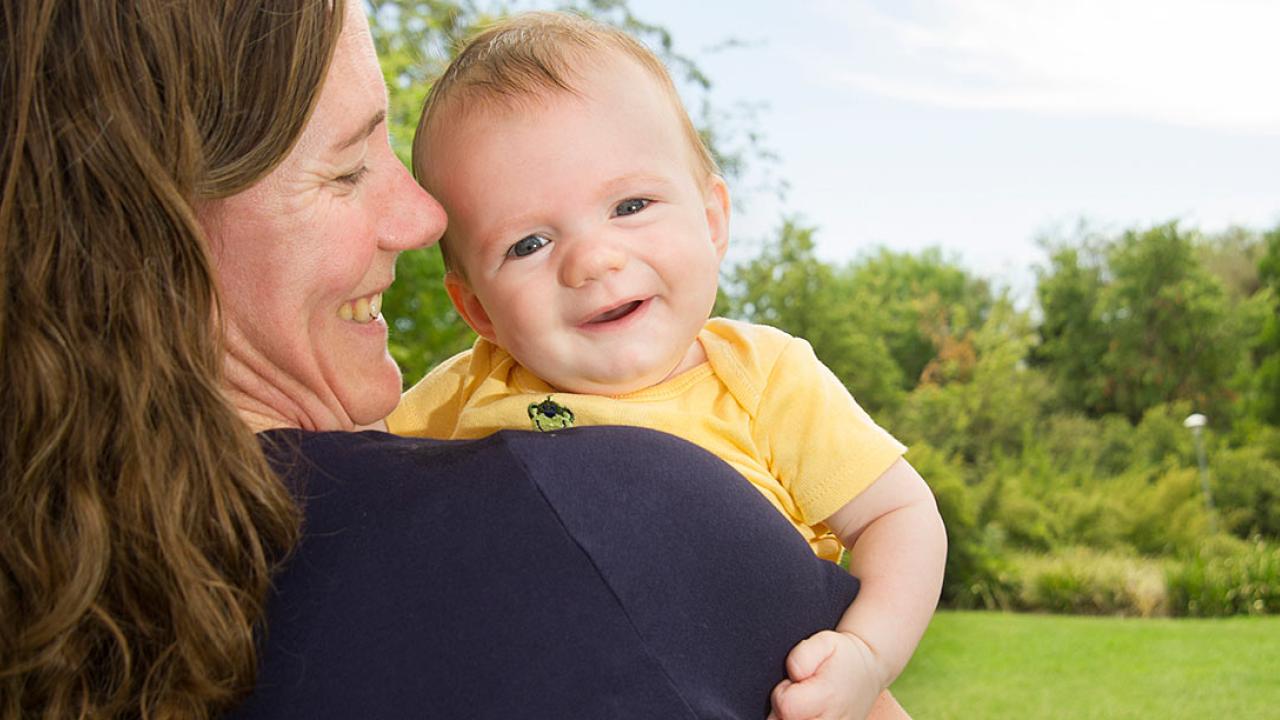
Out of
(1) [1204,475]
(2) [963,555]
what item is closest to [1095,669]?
(2) [963,555]

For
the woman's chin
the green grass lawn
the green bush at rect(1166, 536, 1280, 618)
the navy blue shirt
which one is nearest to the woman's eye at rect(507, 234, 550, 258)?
the woman's chin

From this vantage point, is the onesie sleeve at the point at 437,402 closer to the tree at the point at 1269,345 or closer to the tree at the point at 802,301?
the tree at the point at 802,301

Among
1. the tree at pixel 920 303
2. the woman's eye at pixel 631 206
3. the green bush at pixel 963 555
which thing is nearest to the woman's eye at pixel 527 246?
the woman's eye at pixel 631 206

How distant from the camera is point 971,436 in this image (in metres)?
23.5

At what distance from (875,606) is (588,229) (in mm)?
598

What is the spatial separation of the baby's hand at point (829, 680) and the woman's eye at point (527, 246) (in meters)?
0.65

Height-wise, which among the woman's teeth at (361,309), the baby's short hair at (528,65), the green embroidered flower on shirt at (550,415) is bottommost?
the green embroidered flower on shirt at (550,415)

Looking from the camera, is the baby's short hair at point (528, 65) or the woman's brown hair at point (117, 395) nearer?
the woman's brown hair at point (117, 395)

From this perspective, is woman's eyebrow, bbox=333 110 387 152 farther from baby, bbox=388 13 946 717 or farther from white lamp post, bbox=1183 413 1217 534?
white lamp post, bbox=1183 413 1217 534

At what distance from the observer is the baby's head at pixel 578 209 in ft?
5.73

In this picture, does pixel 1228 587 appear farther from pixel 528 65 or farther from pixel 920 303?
pixel 528 65

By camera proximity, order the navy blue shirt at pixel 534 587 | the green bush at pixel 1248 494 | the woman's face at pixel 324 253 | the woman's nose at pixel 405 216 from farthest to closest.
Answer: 1. the green bush at pixel 1248 494
2. the woman's nose at pixel 405 216
3. the woman's face at pixel 324 253
4. the navy blue shirt at pixel 534 587

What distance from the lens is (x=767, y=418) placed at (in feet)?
5.74

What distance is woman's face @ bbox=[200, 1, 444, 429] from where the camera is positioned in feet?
5.06
